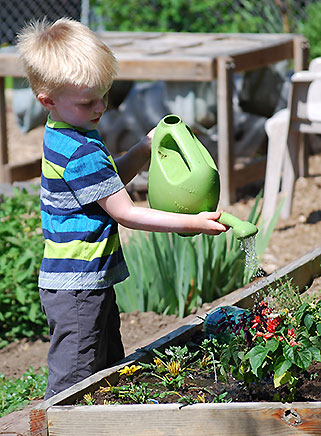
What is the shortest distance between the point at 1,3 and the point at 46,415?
317 inches

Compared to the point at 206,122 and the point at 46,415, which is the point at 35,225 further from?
the point at 206,122

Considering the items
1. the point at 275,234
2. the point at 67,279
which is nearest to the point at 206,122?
the point at 275,234

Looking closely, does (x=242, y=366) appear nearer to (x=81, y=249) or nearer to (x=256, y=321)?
(x=256, y=321)

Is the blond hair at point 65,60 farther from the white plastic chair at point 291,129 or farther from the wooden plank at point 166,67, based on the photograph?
the wooden plank at point 166,67

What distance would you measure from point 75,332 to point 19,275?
1227 mm

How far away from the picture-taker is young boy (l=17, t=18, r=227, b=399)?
216 cm

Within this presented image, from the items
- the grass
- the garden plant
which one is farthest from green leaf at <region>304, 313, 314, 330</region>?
the grass

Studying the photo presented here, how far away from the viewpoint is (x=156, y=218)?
2.16 meters

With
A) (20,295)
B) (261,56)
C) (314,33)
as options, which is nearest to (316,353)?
(20,295)

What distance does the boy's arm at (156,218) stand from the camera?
84.5 inches

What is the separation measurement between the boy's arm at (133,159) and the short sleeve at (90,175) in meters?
0.31

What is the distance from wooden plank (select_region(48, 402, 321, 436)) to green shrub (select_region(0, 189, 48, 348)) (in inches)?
57.6

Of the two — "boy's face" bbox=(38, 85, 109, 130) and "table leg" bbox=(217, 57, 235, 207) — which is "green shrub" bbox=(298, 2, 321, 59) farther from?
"boy's face" bbox=(38, 85, 109, 130)

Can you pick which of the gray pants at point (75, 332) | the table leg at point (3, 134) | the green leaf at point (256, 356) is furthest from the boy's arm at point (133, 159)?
the table leg at point (3, 134)
